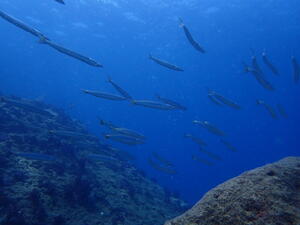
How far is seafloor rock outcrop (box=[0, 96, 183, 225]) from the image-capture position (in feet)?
23.8

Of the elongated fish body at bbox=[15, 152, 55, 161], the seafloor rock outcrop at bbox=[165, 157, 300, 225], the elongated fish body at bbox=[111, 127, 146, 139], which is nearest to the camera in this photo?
the seafloor rock outcrop at bbox=[165, 157, 300, 225]

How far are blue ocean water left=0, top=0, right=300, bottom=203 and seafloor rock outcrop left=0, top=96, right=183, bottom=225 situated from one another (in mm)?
4256

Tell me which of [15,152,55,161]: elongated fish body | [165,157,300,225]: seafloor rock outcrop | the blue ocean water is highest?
the blue ocean water

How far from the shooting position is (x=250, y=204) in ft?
9.70

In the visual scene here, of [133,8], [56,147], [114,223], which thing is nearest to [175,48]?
[133,8]

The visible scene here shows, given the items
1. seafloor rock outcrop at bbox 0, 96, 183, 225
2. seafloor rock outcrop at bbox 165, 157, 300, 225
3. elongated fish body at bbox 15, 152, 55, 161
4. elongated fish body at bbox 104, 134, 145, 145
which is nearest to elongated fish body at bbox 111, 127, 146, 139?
elongated fish body at bbox 104, 134, 145, 145

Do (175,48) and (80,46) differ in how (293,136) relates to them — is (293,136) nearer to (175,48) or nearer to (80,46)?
(175,48)

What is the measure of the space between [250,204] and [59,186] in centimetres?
692

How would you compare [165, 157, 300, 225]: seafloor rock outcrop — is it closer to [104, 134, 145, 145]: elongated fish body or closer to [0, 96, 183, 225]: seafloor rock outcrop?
[0, 96, 183, 225]: seafloor rock outcrop

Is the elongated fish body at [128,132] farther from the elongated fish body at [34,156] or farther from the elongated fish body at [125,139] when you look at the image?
the elongated fish body at [34,156]

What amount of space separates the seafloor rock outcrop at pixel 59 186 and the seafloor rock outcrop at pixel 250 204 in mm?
5240

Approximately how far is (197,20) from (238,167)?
46360 mm

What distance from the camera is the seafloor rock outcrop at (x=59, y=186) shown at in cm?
727

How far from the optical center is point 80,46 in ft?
192
